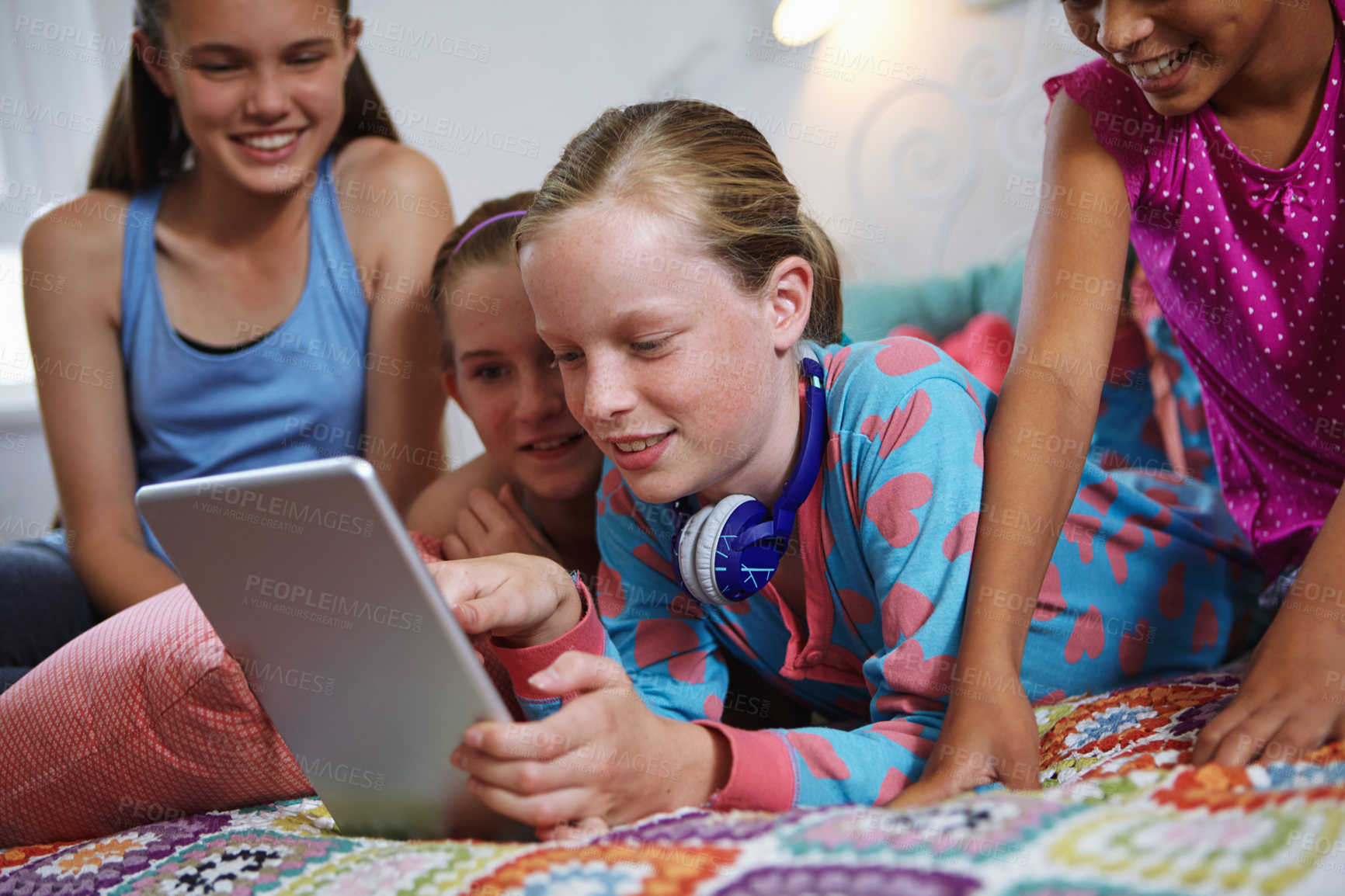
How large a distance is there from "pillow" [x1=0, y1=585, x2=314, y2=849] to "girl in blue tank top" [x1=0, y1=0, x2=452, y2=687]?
0.54 metres

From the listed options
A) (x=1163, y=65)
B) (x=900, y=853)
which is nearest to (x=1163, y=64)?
(x=1163, y=65)

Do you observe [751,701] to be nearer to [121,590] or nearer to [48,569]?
[121,590]

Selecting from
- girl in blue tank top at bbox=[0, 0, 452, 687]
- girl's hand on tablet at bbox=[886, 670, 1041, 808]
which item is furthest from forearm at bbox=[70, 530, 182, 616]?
girl's hand on tablet at bbox=[886, 670, 1041, 808]

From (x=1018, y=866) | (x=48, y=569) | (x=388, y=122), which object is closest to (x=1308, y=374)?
(x=1018, y=866)

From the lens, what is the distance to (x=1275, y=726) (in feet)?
2.24

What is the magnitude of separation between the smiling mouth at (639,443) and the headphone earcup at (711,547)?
0.24ft

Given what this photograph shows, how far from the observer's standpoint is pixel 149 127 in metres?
1.55

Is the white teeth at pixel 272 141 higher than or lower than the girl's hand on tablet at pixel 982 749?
higher

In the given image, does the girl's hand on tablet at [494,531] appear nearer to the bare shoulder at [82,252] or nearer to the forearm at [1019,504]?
the forearm at [1019,504]

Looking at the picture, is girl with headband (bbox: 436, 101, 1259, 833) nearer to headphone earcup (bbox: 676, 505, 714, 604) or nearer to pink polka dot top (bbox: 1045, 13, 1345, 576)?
headphone earcup (bbox: 676, 505, 714, 604)

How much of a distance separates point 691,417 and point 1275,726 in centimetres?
48

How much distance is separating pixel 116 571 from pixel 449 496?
472mm

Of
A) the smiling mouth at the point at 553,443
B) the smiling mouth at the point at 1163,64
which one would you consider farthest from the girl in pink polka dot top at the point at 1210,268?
the smiling mouth at the point at 553,443

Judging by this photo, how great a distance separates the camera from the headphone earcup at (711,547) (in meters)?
0.85
